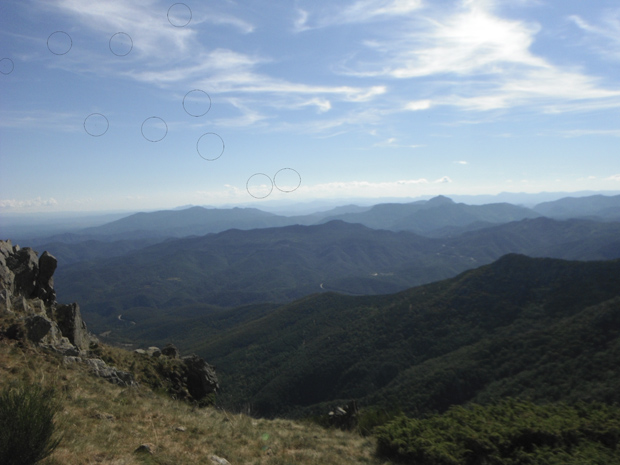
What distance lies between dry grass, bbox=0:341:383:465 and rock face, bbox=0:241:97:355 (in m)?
1.13

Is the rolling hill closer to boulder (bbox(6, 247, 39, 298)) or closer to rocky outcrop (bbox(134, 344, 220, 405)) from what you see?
rocky outcrop (bbox(134, 344, 220, 405))

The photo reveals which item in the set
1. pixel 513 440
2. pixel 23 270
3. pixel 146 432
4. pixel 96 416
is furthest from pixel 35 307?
pixel 513 440

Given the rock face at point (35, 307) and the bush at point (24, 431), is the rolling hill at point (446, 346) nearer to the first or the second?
the rock face at point (35, 307)

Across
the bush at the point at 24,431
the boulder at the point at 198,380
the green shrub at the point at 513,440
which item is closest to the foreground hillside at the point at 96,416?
the bush at the point at 24,431

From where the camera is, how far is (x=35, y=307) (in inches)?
721

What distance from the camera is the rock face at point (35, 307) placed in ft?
47.5

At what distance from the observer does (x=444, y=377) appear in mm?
58562

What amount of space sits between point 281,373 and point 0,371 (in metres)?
79.5

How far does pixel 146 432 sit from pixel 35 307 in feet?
40.0

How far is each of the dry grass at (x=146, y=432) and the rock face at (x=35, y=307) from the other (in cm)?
113

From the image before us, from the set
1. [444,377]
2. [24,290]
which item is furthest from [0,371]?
[444,377]

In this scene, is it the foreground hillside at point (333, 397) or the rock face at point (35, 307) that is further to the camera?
the rock face at point (35, 307)

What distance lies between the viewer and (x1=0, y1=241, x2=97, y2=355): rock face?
14.5 m

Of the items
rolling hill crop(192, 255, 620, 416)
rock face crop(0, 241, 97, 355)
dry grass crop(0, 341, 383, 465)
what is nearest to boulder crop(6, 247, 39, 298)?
rock face crop(0, 241, 97, 355)
